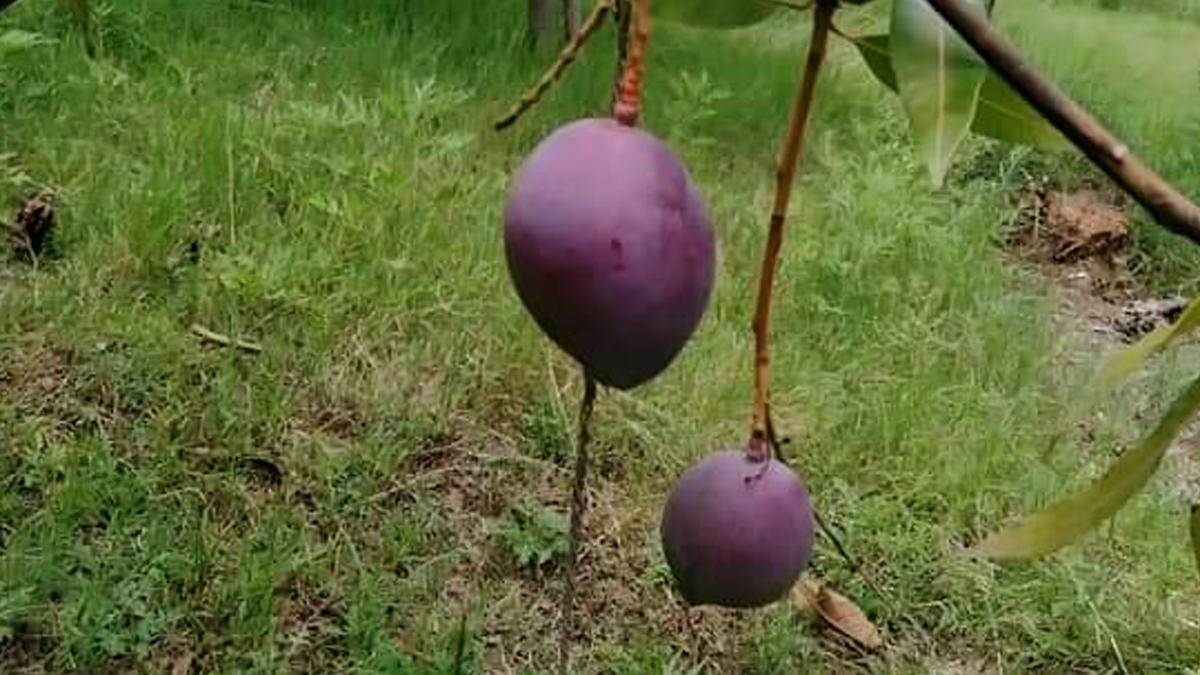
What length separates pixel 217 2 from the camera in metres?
2.67

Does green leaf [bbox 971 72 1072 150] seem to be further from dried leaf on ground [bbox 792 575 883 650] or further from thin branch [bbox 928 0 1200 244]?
dried leaf on ground [bbox 792 575 883 650]

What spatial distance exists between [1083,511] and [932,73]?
122mm

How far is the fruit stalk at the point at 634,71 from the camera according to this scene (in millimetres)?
315

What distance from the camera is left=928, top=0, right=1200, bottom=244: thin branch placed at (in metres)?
0.32

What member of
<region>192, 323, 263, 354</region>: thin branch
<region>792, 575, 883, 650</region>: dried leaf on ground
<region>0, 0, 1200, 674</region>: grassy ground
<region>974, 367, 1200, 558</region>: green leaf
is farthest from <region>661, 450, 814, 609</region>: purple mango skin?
<region>192, 323, 263, 354</region>: thin branch

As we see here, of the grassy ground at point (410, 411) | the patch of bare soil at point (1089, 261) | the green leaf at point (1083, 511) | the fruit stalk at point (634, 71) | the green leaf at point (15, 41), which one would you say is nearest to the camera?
the fruit stalk at point (634, 71)

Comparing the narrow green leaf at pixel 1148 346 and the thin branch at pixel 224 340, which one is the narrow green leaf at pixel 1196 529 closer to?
the narrow green leaf at pixel 1148 346

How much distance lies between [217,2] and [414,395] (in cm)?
112

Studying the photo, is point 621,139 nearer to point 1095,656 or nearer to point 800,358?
point 1095,656

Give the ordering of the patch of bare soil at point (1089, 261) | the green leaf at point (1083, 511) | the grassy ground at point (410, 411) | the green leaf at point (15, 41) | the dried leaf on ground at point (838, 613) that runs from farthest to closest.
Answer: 1. the patch of bare soil at point (1089, 261)
2. the green leaf at point (15, 41)
3. the dried leaf on ground at point (838, 613)
4. the grassy ground at point (410, 411)
5. the green leaf at point (1083, 511)

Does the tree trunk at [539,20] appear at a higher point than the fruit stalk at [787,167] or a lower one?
lower

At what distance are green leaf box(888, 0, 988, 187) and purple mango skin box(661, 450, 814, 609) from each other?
0.31ft

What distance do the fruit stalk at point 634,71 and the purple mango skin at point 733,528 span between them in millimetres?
131

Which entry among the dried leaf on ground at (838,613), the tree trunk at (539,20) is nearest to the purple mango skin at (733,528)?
the dried leaf on ground at (838,613)
